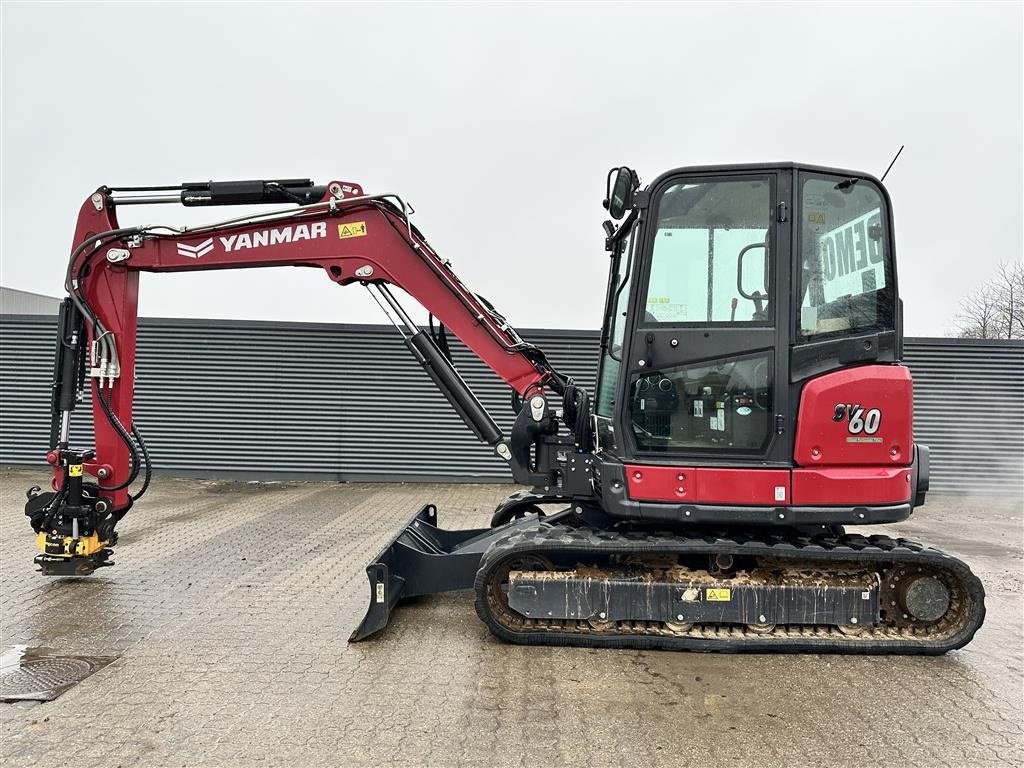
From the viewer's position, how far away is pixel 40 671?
375 centimetres

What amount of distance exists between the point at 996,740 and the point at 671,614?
1670 millimetres

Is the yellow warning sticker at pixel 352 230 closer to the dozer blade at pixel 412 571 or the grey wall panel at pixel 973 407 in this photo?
the dozer blade at pixel 412 571

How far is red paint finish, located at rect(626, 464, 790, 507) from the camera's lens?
161 inches

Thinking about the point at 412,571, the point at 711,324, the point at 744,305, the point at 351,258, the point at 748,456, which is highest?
the point at 351,258

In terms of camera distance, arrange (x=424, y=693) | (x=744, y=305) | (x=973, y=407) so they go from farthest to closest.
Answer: (x=973, y=407) < (x=744, y=305) < (x=424, y=693)

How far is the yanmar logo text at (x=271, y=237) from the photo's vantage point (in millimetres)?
4984

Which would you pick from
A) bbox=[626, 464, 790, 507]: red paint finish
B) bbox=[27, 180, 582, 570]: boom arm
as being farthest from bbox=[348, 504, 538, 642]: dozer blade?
bbox=[626, 464, 790, 507]: red paint finish

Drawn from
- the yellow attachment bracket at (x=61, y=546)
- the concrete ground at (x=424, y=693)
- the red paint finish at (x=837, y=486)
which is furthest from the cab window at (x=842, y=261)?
the yellow attachment bracket at (x=61, y=546)

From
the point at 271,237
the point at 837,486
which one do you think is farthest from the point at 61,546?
the point at 837,486

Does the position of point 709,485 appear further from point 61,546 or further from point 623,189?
point 61,546

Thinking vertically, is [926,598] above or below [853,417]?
below

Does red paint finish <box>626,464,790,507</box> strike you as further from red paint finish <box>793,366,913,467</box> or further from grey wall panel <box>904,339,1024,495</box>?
grey wall panel <box>904,339,1024,495</box>

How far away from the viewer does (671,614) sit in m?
4.10

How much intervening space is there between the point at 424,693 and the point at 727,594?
6.32ft
